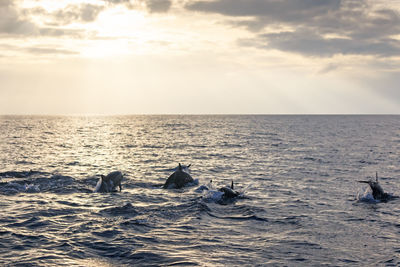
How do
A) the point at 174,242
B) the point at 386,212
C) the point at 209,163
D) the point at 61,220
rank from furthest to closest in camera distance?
the point at 209,163
the point at 386,212
the point at 61,220
the point at 174,242

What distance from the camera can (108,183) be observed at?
21.1 m

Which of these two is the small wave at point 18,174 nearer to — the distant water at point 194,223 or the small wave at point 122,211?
the distant water at point 194,223

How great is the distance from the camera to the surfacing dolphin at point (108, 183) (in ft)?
68.1

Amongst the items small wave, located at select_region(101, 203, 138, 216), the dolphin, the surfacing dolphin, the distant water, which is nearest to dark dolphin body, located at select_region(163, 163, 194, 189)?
the distant water

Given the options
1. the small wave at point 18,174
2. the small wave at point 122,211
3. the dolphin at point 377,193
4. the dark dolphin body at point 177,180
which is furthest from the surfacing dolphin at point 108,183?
the dolphin at point 377,193

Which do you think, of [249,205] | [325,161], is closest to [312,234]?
[249,205]

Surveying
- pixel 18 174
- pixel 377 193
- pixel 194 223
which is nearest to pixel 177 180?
pixel 194 223

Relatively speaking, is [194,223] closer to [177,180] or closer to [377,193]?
[177,180]

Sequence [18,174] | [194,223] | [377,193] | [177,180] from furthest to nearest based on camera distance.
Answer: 1. [18,174]
2. [177,180]
3. [377,193]
4. [194,223]

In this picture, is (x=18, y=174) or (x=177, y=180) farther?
(x=18, y=174)

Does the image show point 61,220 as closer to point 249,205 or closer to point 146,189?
point 146,189

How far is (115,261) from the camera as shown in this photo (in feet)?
33.3

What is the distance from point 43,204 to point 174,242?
341 inches

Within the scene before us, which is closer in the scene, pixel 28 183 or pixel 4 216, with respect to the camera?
pixel 4 216
